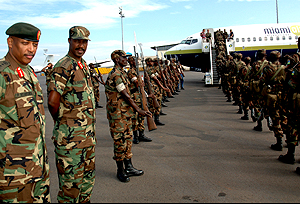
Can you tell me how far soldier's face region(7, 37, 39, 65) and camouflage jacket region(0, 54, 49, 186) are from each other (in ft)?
0.16

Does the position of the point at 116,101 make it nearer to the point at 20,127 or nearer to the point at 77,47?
the point at 77,47

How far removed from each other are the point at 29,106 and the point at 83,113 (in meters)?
0.66

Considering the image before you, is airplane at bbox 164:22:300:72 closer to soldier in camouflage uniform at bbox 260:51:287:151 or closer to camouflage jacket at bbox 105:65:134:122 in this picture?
soldier in camouflage uniform at bbox 260:51:287:151

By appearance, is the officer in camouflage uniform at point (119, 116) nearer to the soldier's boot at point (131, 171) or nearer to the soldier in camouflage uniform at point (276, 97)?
the soldier's boot at point (131, 171)

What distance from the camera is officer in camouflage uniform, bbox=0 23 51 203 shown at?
6.98 ft

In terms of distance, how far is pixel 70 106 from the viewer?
2.75 meters

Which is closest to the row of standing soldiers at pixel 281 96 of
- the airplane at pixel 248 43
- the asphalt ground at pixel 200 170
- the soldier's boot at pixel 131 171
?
the asphalt ground at pixel 200 170

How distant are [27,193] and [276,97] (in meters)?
5.03

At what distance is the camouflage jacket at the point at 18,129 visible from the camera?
212cm

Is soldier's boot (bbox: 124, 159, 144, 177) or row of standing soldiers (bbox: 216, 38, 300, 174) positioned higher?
row of standing soldiers (bbox: 216, 38, 300, 174)

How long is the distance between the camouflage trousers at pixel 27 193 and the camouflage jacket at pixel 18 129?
49 mm

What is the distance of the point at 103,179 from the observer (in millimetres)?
4316

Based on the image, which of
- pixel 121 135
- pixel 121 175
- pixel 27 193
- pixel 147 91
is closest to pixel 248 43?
pixel 147 91

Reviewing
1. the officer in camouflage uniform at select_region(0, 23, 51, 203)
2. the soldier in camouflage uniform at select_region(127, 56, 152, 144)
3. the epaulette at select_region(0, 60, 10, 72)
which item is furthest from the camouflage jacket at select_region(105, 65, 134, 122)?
the epaulette at select_region(0, 60, 10, 72)
